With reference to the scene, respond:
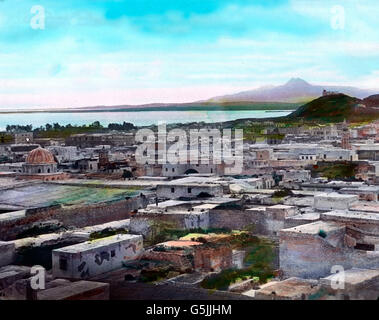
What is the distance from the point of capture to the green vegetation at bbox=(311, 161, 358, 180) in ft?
38.3

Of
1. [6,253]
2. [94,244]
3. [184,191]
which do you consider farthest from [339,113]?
[6,253]

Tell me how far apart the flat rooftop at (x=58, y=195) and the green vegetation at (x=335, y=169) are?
411 centimetres

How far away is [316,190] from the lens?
29.0ft

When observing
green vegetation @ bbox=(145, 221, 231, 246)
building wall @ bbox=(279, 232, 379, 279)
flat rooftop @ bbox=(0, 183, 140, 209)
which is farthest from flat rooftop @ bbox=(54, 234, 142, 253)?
flat rooftop @ bbox=(0, 183, 140, 209)

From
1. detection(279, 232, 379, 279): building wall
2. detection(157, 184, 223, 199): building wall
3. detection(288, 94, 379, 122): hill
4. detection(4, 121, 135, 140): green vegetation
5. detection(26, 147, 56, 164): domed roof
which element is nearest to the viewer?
detection(279, 232, 379, 279): building wall

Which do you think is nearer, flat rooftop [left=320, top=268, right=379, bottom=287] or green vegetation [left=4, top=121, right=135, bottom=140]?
flat rooftop [left=320, top=268, right=379, bottom=287]

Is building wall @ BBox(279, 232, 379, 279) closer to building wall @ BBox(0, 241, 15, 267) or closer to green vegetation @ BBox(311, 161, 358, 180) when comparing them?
building wall @ BBox(0, 241, 15, 267)

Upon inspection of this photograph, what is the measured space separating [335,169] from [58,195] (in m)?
5.59

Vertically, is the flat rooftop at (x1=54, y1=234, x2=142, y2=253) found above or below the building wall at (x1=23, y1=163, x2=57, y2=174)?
below

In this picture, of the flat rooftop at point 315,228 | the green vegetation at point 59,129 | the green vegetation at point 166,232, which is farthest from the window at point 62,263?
the green vegetation at point 59,129

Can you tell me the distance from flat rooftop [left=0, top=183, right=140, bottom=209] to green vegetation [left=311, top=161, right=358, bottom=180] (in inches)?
162
